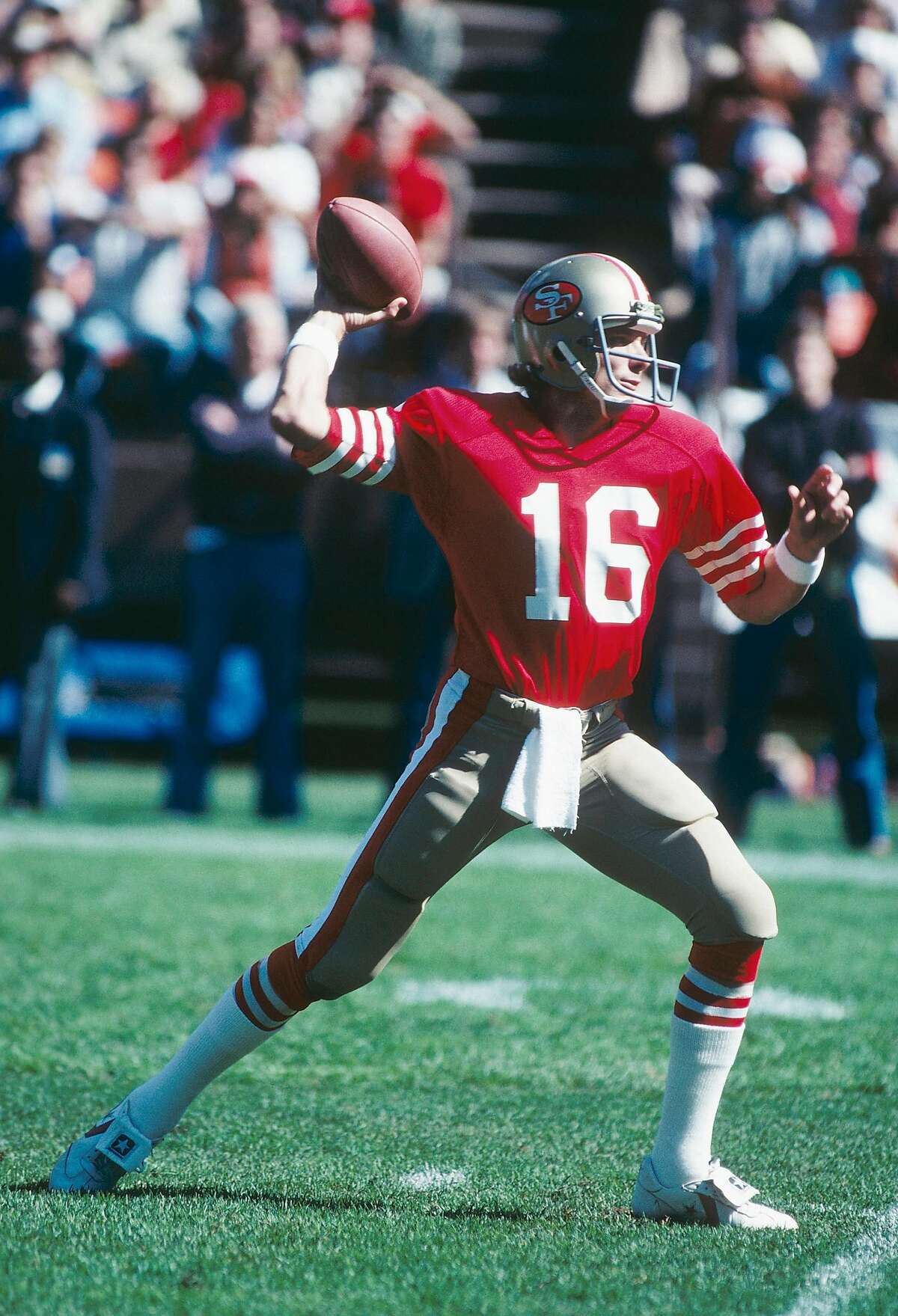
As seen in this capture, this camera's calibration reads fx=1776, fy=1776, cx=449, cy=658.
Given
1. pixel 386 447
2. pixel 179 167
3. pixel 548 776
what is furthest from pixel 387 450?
pixel 179 167

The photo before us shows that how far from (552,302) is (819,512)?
60 cm

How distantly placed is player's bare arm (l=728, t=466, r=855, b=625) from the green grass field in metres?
1.09

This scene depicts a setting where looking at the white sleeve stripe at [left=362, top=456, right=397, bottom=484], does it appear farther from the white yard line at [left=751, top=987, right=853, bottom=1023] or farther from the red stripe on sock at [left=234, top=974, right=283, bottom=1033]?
the white yard line at [left=751, top=987, right=853, bottom=1023]

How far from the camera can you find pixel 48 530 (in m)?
8.13

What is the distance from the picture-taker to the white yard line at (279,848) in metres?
7.00

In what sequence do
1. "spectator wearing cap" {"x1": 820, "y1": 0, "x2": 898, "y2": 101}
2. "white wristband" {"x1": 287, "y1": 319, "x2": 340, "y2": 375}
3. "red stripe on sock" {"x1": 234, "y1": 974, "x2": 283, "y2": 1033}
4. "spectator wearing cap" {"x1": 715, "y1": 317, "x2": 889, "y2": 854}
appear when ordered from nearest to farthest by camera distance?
"white wristband" {"x1": 287, "y1": 319, "x2": 340, "y2": 375} → "red stripe on sock" {"x1": 234, "y1": 974, "x2": 283, "y2": 1033} → "spectator wearing cap" {"x1": 715, "y1": 317, "x2": 889, "y2": 854} → "spectator wearing cap" {"x1": 820, "y1": 0, "x2": 898, "y2": 101}

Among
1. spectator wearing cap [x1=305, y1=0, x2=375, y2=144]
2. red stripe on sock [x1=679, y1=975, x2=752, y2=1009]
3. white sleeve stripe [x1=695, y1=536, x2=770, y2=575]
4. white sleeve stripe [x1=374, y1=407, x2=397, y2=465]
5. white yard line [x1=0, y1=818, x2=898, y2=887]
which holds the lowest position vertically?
white yard line [x1=0, y1=818, x2=898, y2=887]

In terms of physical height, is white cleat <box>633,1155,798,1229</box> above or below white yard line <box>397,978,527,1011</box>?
above

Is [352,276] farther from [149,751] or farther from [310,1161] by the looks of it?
[149,751]

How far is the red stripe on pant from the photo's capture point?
3094mm

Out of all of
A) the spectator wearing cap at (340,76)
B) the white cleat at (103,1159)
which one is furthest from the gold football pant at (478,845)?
the spectator wearing cap at (340,76)

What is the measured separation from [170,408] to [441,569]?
2.07 meters

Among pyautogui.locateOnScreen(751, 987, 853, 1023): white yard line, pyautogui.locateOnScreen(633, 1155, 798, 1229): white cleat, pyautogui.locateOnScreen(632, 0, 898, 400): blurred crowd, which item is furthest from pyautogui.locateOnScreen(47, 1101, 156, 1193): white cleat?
pyautogui.locateOnScreen(632, 0, 898, 400): blurred crowd

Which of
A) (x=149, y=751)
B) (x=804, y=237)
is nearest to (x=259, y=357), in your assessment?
(x=149, y=751)
